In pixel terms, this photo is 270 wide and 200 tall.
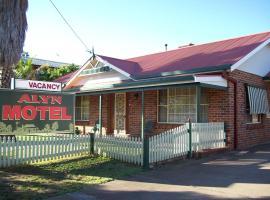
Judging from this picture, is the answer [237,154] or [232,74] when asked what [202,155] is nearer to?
[237,154]

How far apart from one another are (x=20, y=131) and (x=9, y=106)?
0.82 metres

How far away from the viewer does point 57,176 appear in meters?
8.25

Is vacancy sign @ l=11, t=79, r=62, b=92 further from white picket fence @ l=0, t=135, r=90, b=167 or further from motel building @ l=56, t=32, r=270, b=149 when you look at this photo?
white picket fence @ l=0, t=135, r=90, b=167

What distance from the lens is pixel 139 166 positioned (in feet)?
30.9

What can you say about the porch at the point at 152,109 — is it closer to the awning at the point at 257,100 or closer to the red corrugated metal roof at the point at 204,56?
the red corrugated metal roof at the point at 204,56

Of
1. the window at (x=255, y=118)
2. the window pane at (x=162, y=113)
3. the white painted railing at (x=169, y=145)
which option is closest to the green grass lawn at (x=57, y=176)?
the white painted railing at (x=169, y=145)

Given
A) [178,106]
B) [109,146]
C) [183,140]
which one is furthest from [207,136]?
[109,146]

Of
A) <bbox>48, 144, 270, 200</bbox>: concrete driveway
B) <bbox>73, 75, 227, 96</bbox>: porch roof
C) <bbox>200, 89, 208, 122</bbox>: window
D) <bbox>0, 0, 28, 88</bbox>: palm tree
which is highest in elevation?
<bbox>0, 0, 28, 88</bbox>: palm tree

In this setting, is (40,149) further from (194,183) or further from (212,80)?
(212,80)

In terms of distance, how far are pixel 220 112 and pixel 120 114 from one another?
19.6ft

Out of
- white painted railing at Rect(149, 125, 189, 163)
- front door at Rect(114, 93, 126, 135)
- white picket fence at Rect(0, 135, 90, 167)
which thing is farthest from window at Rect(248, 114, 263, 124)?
white picket fence at Rect(0, 135, 90, 167)

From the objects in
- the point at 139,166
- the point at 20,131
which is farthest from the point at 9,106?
the point at 139,166

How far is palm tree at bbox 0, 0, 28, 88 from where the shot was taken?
8.56 meters

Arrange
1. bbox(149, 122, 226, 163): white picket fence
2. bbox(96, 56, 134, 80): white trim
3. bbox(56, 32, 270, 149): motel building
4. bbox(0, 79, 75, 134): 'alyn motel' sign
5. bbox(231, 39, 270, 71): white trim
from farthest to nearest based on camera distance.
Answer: bbox(96, 56, 134, 80): white trim → bbox(56, 32, 270, 149): motel building → bbox(231, 39, 270, 71): white trim → bbox(0, 79, 75, 134): 'alyn motel' sign → bbox(149, 122, 226, 163): white picket fence
